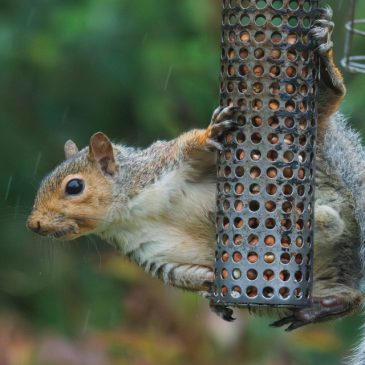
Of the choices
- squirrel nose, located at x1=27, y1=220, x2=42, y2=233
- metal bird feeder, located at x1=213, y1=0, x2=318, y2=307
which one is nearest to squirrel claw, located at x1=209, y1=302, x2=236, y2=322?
metal bird feeder, located at x1=213, y1=0, x2=318, y2=307

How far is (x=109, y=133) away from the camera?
6738mm

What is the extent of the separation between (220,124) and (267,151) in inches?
6.1

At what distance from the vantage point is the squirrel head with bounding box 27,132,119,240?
3705 millimetres

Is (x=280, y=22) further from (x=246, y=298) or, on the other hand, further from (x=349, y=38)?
(x=349, y=38)

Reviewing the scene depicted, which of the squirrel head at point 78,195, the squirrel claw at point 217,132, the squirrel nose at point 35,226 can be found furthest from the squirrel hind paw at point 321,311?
the squirrel nose at point 35,226

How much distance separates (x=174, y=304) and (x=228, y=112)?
1.83 metres

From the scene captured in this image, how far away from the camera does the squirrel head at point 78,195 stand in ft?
12.2

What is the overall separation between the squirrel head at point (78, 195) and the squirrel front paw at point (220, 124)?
49 cm

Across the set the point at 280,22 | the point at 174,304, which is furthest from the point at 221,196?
the point at 174,304

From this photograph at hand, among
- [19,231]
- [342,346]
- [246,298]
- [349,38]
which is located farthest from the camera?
[19,231]

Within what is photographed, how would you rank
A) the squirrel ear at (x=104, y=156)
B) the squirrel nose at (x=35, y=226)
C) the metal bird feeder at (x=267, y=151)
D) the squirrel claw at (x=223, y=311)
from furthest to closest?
the squirrel ear at (x=104, y=156) < the squirrel nose at (x=35, y=226) < the squirrel claw at (x=223, y=311) < the metal bird feeder at (x=267, y=151)

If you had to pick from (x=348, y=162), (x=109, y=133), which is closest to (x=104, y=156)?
(x=348, y=162)

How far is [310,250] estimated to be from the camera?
3410 mm

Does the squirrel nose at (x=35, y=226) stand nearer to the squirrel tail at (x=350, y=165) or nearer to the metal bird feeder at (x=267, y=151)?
the metal bird feeder at (x=267, y=151)
